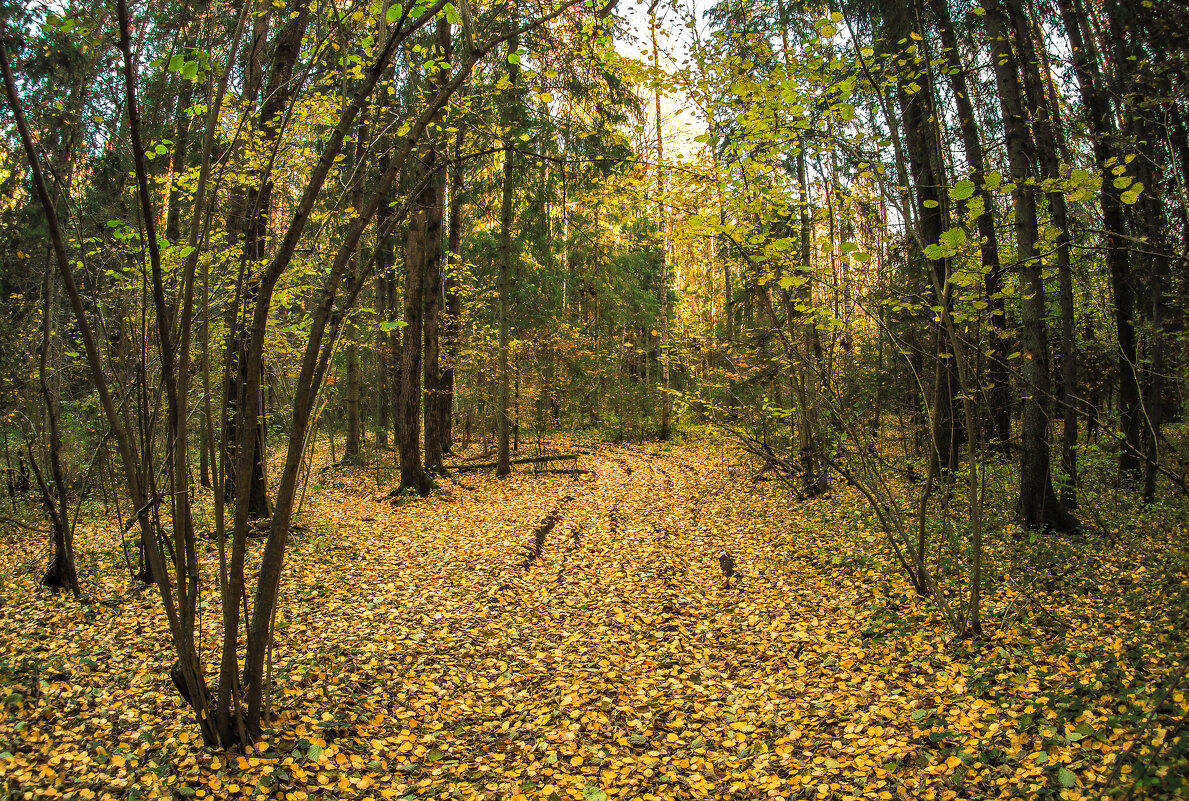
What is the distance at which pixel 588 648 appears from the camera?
4.66m

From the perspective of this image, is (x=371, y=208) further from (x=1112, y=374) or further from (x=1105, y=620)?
(x=1112, y=374)

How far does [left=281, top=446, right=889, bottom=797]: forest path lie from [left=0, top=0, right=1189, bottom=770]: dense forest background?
0.98 m

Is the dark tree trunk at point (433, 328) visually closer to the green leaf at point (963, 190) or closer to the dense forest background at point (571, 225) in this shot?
the dense forest background at point (571, 225)

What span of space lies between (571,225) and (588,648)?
36.4 feet

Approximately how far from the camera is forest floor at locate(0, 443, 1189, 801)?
2916 mm

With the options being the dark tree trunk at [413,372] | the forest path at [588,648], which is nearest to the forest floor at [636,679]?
the forest path at [588,648]

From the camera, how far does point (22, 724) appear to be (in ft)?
10.2

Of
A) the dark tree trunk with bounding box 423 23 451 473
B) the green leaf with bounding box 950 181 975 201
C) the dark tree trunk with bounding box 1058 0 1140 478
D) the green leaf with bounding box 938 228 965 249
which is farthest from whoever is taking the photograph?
the dark tree trunk with bounding box 423 23 451 473

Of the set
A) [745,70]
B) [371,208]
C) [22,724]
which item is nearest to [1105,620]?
[745,70]

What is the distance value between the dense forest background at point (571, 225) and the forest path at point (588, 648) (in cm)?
98

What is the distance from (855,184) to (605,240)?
13.5 metres

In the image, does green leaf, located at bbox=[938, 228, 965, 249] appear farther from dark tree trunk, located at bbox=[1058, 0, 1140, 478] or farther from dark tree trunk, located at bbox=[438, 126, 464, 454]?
dark tree trunk, located at bbox=[438, 126, 464, 454]

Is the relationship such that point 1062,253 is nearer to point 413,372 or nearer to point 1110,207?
point 1110,207

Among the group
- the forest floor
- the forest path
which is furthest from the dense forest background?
the forest path
